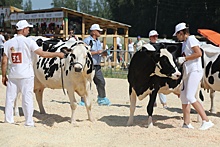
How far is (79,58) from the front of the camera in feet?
27.0

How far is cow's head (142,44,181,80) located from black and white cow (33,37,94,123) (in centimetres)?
125

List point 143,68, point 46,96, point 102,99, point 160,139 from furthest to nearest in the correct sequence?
point 46,96 → point 102,99 → point 143,68 → point 160,139

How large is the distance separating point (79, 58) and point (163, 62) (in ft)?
5.31

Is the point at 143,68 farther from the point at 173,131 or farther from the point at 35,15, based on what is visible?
the point at 35,15

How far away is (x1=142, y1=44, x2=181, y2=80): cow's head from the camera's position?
771 cm

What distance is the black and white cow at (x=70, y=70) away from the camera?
329 inches

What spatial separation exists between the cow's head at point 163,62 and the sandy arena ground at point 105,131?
3.29 feet

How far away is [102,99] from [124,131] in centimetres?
404

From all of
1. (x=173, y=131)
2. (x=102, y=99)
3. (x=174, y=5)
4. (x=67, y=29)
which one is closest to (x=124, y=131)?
(x=173, y=131)

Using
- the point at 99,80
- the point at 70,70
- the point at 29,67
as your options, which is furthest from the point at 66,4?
the point at 29,67

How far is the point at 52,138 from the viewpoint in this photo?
22.8 ft

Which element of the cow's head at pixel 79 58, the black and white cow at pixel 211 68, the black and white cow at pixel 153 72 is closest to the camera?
the black and white cow at pixel 153 72

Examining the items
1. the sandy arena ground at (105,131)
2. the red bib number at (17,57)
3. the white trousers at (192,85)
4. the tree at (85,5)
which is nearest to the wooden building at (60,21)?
the sandy arena ground at (105,131)

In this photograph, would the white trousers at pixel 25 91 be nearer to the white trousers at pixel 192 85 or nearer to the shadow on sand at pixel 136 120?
the shadow on sand at pixel 136 120
